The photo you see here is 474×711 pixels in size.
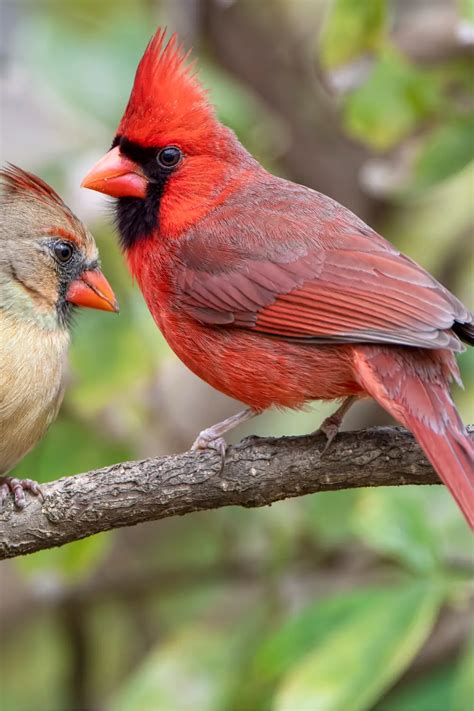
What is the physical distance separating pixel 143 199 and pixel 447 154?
0.91 m

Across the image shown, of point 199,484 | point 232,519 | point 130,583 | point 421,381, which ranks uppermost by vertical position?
point 421,381

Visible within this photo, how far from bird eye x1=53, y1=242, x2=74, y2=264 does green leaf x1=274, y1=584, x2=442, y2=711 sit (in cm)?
126

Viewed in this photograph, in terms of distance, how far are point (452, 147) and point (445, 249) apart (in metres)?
0.82

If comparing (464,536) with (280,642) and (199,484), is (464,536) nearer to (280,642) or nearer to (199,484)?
(280,642)

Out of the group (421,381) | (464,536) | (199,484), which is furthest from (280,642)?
(421,381)

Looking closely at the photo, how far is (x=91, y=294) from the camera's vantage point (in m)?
3.50

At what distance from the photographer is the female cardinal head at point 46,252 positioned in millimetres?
3393

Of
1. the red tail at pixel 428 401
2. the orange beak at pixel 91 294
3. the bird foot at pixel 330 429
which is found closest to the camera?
the red tail at pixel 428 401

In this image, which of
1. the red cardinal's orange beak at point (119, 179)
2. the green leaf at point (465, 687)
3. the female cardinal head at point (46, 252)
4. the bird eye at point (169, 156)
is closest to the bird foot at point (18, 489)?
the female cardinal head at point (46, 252)

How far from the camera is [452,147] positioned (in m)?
3.55

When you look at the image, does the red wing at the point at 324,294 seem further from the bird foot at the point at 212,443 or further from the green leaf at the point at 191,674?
the green leaf at the point at 191,674

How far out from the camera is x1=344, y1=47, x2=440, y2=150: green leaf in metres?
3.57

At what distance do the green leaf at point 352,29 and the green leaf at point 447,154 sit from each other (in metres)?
0.34

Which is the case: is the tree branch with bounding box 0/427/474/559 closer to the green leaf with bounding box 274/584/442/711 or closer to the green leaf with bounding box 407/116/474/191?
the green leaf with bounding box 274/584/442/711
